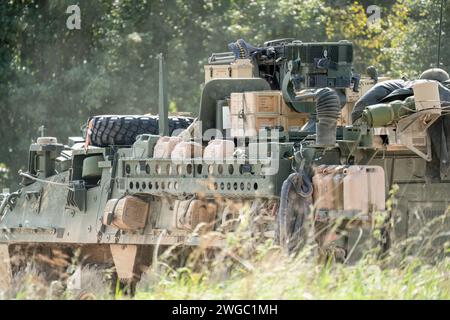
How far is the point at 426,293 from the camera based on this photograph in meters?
10.6

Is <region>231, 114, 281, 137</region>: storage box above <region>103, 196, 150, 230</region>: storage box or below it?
above

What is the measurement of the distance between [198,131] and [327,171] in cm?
232

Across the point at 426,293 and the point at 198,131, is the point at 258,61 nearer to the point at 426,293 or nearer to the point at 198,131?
the point at 198,131

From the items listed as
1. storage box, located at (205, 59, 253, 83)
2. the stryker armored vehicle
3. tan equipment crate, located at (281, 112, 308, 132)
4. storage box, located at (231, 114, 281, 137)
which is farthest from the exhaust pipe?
storage box, located at (205, 59, 253, 83)

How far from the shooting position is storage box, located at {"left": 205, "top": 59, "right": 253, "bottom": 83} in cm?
1537

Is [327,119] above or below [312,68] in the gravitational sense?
below

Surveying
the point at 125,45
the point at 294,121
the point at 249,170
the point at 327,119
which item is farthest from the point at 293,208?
the point at 125,45

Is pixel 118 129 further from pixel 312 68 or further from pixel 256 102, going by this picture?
pixel 312 68

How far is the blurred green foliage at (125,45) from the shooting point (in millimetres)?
28734

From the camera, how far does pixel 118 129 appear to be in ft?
49.9

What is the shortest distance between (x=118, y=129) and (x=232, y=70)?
1.33 meters

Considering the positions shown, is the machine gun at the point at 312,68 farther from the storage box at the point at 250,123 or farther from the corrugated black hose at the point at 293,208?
the corrugated black hose at the point at 293,208

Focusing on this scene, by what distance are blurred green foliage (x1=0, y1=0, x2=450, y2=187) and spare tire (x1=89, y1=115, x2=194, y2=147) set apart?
41.3ft

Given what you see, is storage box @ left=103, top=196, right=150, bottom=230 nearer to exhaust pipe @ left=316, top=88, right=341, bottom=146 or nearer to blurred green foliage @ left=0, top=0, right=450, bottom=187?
exhaust pipe @ left=316, top=88, right=341, bottom=146
